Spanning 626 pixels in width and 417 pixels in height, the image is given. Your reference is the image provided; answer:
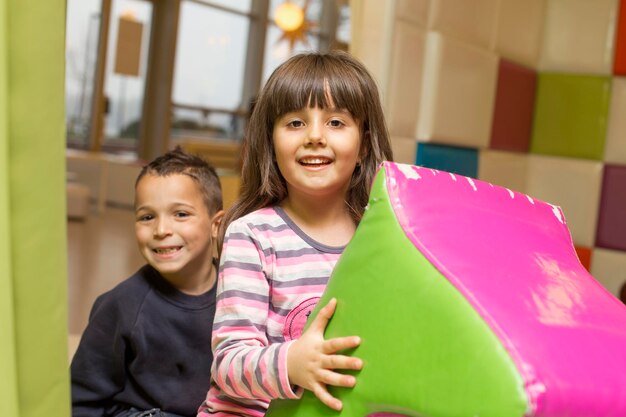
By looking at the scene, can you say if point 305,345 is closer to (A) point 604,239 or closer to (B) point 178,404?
(B) point 178,404

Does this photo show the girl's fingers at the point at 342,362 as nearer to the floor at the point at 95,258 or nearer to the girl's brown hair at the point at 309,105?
the girl's brown hair at the point at 309,105

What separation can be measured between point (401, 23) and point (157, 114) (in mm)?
7377

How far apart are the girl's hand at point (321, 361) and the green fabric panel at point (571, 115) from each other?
2.82 m

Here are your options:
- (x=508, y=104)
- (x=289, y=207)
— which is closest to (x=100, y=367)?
(x=289, y=207)

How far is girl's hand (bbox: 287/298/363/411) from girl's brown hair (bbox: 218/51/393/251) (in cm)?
36

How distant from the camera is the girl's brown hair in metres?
1.31

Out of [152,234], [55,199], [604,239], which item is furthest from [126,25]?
[55,199]

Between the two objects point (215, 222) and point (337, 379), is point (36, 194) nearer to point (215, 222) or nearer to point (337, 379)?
point (337, 379)

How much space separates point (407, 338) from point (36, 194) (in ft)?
1.40

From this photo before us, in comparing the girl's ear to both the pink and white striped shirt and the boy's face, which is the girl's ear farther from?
the boy's face

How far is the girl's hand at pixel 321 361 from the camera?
1.02m

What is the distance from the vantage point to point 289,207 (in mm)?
1396

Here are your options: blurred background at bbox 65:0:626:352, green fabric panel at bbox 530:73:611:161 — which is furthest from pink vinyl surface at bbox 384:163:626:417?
green fabric panel at bbox 530:73:611:161

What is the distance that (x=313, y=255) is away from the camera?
A: 1.31 meters
